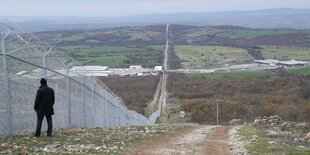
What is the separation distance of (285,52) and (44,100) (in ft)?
477

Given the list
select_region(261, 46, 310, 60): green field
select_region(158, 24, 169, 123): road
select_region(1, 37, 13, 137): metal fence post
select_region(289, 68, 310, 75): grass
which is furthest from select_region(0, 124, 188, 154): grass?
select_region(261, 46, 310, 60): green field

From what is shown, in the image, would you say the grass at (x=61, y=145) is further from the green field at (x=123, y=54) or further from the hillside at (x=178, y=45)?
the green field at (x=123, y=54)

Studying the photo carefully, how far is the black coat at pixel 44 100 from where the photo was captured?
1386 cm

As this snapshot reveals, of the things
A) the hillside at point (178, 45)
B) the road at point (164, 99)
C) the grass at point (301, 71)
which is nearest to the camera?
the road at point (164, 99)

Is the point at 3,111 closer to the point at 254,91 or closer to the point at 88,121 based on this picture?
the point at 88,121

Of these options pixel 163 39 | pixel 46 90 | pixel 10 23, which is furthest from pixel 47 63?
pixel 163 39

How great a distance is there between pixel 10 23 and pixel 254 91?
250 feet

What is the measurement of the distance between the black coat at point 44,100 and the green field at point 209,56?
11283cm

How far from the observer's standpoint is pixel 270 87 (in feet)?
286

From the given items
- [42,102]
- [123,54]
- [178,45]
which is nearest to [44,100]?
[42,102]

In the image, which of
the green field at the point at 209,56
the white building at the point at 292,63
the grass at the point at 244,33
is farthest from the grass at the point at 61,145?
the grass at the point at 244,33

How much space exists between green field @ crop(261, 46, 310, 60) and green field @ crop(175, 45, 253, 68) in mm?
6691

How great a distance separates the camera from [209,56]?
146m

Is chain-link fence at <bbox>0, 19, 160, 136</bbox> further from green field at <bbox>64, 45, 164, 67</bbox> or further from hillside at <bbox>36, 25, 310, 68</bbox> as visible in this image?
green field at <bbox>64, 45, 164, 67</bbox>
